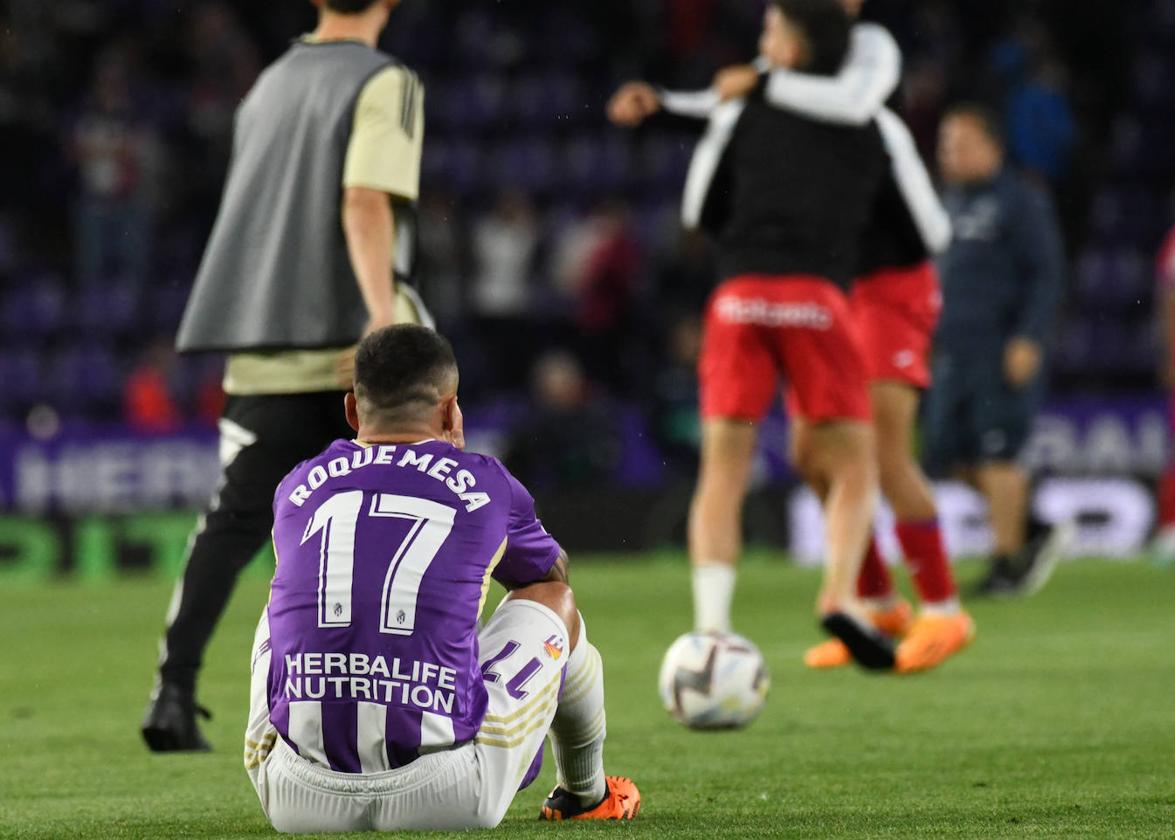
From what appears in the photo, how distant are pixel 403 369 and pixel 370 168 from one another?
5.57 feet

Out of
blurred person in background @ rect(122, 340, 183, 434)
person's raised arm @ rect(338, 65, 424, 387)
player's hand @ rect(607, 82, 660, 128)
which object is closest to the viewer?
person's raised arm @ rect(338, 65, 424, 387)

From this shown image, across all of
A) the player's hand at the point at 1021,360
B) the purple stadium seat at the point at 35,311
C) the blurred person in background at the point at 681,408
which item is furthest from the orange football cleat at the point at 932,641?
the purple stadium seat at the point at 35,311

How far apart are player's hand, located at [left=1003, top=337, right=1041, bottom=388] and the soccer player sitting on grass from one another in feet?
22.0

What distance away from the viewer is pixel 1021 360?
33.5 feet

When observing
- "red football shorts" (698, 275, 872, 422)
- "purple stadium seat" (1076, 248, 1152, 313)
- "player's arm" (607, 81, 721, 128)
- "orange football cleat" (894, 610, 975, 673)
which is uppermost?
"player's arm" (607, 81, 721, 128)

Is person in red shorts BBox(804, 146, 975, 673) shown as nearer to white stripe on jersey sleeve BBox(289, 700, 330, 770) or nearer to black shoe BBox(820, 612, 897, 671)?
black shoe BBox(820, 612, 897, 671)

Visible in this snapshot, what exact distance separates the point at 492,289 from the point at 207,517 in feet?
37.0

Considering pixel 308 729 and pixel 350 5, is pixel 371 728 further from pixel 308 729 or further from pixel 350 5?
pixel 350 5

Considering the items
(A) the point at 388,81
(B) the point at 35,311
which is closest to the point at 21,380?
(B) the point at 35,311

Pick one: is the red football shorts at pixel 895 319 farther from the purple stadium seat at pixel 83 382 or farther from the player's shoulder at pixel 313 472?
the purple stadium seat at pixel 83 382

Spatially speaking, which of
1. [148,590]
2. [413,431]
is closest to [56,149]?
[148,590]

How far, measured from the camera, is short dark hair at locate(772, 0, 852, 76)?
687cm

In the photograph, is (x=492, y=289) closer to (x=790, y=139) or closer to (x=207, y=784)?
(x=790, y=139)

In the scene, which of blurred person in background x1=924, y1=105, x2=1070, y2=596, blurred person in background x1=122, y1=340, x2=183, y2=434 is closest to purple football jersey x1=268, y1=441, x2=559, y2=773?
blurred person in background x1=924, y1=105, x2=1070, y2=596
